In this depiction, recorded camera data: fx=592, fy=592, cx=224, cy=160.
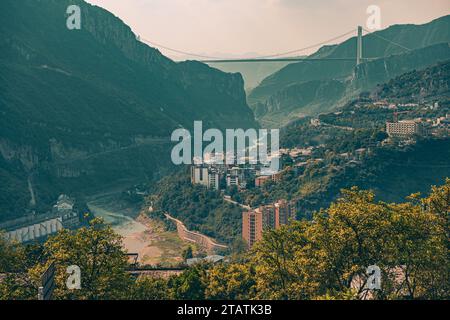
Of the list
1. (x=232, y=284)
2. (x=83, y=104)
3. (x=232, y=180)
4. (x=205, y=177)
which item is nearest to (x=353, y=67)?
(x=83, y=104)

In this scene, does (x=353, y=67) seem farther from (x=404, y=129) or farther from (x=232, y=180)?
(x=232, y=180)

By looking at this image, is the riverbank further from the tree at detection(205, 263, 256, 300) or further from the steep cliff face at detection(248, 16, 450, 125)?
the steep cliff face at detection(248, 16, 450, 125)

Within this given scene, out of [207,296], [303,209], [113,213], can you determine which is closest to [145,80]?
[113,213]

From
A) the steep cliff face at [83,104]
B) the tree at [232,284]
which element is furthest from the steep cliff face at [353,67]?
the tree at [232,284]

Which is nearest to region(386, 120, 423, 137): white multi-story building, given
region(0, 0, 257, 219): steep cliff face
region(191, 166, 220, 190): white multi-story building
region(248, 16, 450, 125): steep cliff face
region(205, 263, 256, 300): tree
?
region(191, 166, 220, 190): white multi-story building

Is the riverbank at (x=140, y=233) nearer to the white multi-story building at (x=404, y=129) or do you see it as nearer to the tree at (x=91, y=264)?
the tree at (x=91, y=264)
